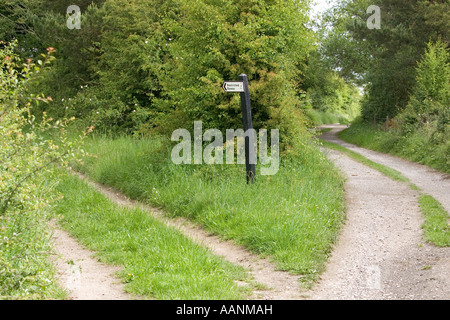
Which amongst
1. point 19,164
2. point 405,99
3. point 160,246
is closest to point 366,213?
point 160,246

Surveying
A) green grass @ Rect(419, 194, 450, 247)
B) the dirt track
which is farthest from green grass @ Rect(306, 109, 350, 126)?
the dirt track

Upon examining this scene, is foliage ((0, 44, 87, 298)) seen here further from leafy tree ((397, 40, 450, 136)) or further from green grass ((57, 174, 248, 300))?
leafy tree ((397, 40, 450, 136))

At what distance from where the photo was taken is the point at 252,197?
897cm

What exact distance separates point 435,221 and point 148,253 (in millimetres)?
5226

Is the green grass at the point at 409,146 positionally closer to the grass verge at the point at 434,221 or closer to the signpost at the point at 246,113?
the grass verge at the point at 434,221

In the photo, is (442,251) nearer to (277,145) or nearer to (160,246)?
(160,246)

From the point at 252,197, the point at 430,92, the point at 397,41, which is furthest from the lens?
the point at 397,41

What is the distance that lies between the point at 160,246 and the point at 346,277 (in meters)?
2.50

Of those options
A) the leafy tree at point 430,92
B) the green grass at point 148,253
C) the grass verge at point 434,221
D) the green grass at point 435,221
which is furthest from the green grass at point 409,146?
the green grass at point 148,253

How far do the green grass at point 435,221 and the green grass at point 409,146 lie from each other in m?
4.81

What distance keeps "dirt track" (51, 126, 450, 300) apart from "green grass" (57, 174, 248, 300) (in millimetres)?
245

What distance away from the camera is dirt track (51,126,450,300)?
586cm

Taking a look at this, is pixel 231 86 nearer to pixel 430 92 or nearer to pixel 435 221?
pixel 435 221

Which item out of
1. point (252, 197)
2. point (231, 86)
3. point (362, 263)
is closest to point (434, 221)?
point (362, 263)
